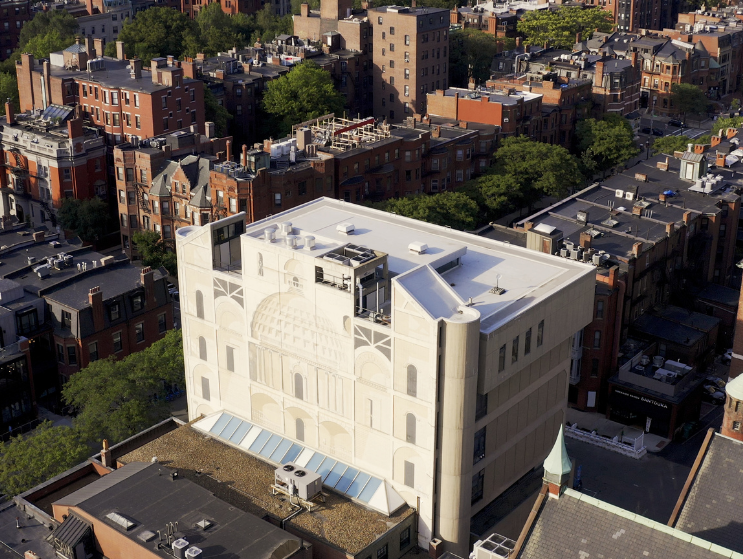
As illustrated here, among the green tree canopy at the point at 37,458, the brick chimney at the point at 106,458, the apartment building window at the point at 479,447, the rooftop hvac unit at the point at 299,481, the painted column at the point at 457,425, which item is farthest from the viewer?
the green tree canopy at the point at 37,458

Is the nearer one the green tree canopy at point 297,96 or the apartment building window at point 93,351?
the apartment building window at point 93,351

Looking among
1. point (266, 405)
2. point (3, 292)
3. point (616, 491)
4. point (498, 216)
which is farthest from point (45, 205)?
point (616, 491)

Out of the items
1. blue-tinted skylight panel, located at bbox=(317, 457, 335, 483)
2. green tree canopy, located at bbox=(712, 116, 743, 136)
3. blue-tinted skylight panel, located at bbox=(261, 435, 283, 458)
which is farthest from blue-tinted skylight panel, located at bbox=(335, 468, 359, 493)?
green tree canopy, located at bbox=(712, 116, 743, 136)

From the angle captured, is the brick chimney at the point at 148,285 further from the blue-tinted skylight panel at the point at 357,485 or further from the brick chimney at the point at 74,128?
the brick chimney at the point at 74,128

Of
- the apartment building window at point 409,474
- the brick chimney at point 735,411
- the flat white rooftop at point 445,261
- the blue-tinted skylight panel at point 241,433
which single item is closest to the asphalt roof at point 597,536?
the brick chimney at point 735,411

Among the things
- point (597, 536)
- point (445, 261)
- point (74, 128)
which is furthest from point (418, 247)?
point (74, 128)

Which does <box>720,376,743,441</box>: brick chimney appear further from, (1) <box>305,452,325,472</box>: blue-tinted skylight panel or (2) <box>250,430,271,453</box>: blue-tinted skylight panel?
(2) <box>250,430,271,453</box>: blue-tinted skylight panel

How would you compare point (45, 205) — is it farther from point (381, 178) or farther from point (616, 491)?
point (616, 491)
